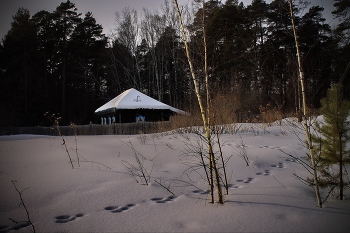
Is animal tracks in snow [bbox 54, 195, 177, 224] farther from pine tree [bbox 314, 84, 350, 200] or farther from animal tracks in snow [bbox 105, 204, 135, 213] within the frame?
pine tree [bbox 314, 84, 350, 200]

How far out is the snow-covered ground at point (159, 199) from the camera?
1937mm

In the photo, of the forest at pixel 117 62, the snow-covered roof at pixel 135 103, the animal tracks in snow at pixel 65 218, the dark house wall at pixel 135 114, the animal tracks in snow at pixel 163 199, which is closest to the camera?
the animal tracks in snow at pixel 65 218

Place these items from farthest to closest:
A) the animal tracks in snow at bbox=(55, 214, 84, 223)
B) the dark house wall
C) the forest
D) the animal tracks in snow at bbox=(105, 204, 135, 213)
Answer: the forest
the dark house wall
the animal tracks in snow at bbox=(105, 204, 135, 213)
the animal tracks in snow at bbox=(55, 214, 84, 223)

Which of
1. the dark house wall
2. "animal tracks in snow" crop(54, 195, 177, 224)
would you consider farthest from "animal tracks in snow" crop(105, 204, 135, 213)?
the dark house wall

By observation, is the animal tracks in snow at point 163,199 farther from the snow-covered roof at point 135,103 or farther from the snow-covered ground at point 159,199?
the snow-covered roof at point 135,103

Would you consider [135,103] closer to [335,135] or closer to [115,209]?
[115,209]

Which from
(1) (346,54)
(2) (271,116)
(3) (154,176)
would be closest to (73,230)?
(3) (154,176)

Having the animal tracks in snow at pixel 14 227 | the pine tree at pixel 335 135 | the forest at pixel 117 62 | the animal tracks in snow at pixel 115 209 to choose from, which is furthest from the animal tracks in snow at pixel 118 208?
the forest at pixel 117 62

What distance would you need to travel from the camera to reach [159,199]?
2.60 m

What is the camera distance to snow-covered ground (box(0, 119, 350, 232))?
194 cm

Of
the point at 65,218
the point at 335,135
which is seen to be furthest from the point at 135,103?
the point at 335,135

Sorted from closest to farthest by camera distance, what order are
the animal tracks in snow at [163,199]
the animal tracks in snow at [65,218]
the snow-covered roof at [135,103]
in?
the animal tracks in snow at [65,218] < the animal tracks in snow at [163,199] < the snow-covered roof at [135,103]

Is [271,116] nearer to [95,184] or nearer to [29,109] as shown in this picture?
[95,184]

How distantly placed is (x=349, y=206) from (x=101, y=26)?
29.3m
